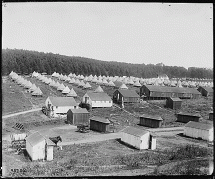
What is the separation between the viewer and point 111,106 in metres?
66.2

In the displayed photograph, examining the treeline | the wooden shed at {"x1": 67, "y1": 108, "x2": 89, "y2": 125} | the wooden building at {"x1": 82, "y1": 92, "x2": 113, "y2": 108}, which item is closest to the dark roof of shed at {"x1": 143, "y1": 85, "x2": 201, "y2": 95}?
the treeline

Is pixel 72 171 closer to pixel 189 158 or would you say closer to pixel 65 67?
pixel 189 158

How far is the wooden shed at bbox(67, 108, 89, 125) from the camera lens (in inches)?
1938

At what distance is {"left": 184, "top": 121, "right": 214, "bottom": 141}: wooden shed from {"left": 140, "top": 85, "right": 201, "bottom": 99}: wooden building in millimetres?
36107

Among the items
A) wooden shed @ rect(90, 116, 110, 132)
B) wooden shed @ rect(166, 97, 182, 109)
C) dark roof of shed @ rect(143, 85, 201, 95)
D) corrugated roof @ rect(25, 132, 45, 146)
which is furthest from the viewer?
dark roof of shed @ rect(143, 85, 201, 95)

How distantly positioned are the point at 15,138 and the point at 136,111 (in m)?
35.9

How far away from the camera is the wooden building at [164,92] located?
78.8 meters

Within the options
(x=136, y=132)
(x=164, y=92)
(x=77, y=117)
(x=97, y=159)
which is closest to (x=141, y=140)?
(x=136, y=132)

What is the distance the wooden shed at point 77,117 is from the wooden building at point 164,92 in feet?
111

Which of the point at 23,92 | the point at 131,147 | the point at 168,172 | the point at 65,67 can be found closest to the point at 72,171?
the point at 168,172

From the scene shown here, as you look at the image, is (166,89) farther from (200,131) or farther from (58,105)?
(58,105)

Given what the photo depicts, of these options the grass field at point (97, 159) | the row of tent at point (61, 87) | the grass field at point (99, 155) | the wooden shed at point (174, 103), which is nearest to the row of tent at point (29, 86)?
the row of tent at point (61, 87)

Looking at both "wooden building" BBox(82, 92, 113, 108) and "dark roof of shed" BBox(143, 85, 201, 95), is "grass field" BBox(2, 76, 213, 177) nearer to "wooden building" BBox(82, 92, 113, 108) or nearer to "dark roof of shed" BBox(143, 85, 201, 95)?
"wooden building" BBox(82, 92, 113, 108)

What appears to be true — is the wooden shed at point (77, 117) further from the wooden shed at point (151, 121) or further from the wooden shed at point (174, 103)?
the wooden shed at point (174, 103)
